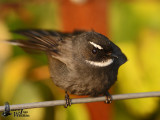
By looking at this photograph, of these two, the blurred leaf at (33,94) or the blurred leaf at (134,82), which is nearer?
the blurred leaf at (33,94)

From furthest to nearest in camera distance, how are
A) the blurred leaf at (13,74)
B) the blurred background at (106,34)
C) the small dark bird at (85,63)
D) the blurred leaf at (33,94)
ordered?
the blurred background at (106,34)
the blurred leaf at (13,74)
the blurred leaf at (33,94)
the small dark bird at (85,63)

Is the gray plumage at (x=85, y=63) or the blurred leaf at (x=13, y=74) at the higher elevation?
the blurred leaf at (x=13, y=74)

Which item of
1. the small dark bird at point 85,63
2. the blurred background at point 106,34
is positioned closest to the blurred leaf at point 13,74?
the blurred background at point 106,34

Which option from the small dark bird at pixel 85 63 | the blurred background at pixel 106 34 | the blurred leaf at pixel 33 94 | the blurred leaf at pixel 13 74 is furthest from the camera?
the blurred background at pixel 106 34

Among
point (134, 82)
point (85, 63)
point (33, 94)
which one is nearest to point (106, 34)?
point (134, 82)

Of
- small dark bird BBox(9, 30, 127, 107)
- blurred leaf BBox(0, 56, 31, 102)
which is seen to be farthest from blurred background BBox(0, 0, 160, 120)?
small dark bird BBox(9, 30, 127, 107)

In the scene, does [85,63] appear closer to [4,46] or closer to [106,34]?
[106,34]

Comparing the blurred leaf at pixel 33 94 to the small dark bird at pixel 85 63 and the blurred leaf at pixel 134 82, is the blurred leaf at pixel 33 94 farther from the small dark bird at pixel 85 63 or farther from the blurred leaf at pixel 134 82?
the blurred leaf at pixel 134 82

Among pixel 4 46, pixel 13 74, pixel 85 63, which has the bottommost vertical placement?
pixel 85 63
